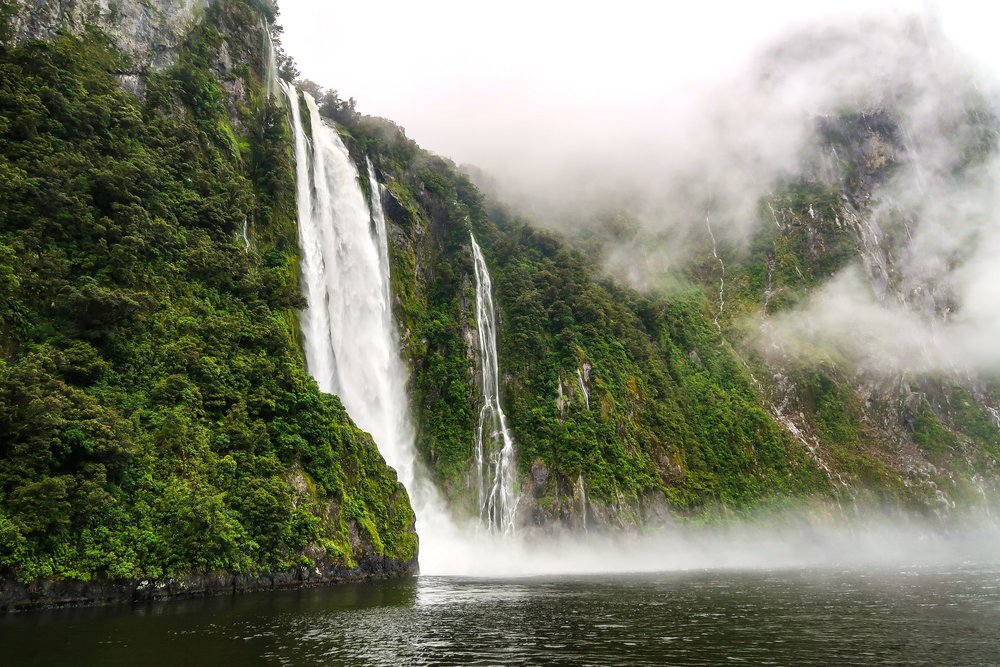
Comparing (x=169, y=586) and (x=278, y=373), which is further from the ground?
(x=278, y=373)

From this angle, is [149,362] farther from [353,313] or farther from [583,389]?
[583,389]

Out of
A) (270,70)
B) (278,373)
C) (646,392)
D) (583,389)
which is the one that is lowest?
(278,373)

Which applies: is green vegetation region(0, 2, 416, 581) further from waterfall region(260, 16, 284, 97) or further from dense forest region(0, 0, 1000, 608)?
waterfall region(260, 16, 284, 97)

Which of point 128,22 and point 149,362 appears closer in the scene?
point 149,362

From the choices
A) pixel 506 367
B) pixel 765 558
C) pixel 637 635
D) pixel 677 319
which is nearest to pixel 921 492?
pixel 765 558

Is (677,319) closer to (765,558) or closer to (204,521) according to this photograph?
(765,558)

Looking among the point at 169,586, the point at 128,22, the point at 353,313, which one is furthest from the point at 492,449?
the point at 128,22

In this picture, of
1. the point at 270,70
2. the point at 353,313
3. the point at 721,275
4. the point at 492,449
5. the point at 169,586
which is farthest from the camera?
the point at 721,275

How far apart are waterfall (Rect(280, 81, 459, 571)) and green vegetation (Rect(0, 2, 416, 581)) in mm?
3511

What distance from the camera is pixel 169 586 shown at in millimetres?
21891

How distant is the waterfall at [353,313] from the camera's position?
4209cm

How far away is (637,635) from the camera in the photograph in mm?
16359

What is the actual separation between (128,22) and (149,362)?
26.4 metres

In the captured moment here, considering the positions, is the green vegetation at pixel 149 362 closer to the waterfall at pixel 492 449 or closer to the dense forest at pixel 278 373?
the dense forest at pixel 278 373
